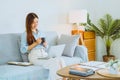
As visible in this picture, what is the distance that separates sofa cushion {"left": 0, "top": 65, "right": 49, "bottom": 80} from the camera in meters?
2.84

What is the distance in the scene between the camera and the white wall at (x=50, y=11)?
12.8ft

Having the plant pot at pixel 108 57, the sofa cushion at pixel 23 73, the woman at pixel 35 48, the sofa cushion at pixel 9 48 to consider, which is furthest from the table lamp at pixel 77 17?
the sofa cushion at pixel 23 73

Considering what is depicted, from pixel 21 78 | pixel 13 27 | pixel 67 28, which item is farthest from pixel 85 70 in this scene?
pixel 67 28

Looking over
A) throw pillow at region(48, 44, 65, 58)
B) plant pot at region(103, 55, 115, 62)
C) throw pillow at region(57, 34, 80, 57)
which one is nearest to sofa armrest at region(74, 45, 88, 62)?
throw pillow at region(57, 34, 80, 57)

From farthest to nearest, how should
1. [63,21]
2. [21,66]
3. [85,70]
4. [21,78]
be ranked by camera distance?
[63,21] → [21,66] → [21,78] → [85,70]

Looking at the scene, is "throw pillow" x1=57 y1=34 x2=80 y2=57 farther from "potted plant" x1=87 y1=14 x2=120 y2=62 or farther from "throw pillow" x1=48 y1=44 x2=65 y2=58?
"potted plant" x1=87 y1=14 x2=120 y2=62

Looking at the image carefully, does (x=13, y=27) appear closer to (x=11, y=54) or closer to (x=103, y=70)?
(x=11, y=54)

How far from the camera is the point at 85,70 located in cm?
261

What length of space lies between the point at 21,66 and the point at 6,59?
0.39 meters

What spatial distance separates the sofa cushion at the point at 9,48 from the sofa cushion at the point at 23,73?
364mm

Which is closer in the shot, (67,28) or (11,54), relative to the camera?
(11,54)

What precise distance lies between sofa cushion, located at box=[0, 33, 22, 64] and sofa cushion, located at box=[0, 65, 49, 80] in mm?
364

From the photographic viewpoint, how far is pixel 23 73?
2.98 metres

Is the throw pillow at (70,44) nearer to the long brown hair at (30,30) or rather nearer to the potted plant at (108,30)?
the long brown hair at (30,30)
